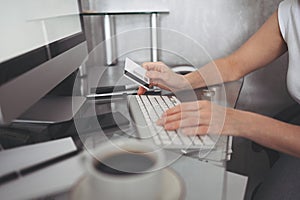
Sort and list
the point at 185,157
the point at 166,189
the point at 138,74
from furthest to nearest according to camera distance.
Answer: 1. the point at 138,74
2. the point at 185,157
3. the point at 166,189

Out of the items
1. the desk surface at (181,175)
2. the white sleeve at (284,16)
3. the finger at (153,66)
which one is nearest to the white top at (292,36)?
the white sleeve at (284,16)

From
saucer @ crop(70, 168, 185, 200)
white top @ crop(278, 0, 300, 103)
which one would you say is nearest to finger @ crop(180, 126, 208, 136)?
saucer @ crop(70, 168, 185, 200)

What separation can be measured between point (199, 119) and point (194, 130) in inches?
1.5

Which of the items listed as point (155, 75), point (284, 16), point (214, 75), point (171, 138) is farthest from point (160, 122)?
point (284, 16)

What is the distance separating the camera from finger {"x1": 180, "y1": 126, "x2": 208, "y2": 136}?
50 centimetres

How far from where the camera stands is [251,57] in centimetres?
95

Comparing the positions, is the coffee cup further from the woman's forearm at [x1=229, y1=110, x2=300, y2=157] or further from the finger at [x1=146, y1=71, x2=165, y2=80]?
the finger at [x1=146, y1=71, x2=165, y2=80]

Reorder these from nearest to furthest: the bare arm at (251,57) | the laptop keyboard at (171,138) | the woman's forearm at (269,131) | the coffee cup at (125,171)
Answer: the coffee cup at (125,171) < the laptop keyboard at (171,138) < the woman's forearm at (269,131) < the bare arm at (251,57)

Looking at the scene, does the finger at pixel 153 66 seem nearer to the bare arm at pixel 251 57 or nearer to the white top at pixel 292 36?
the bare arm at pixel 251 57

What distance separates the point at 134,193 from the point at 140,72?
1.62ft

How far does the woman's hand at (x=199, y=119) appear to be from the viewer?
1.69 feet

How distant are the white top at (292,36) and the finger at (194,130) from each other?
0.45 meters

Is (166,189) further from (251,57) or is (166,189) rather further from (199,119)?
(251,57)

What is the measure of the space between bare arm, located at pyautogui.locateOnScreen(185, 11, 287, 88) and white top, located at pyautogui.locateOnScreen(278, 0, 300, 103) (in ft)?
0.12
